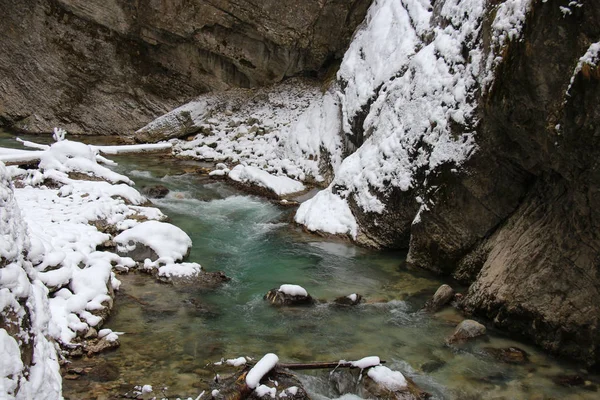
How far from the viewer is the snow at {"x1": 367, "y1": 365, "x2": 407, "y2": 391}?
4367 mm

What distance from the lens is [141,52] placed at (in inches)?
718

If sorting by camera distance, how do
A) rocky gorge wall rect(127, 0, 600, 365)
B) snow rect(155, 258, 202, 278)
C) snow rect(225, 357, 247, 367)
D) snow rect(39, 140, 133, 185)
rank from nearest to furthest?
1. snow rect(225, 357, 247, 367)
2. rocky gorge wall rect(127, 0, 600, 365)
3. snow rect(155, 258, 202, 278)
4. snow rect(39, 140, 133, 185)

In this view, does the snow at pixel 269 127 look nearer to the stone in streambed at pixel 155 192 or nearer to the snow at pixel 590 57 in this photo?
the stone in streambed at pixel 155 192

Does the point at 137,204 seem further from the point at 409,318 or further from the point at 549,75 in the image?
the point at 549,75

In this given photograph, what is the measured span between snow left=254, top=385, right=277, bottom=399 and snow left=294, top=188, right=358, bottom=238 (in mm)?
4903

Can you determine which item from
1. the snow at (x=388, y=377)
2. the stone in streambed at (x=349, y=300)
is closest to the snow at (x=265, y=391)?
the snow at (x=388, y=377)

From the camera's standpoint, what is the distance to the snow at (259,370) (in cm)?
414

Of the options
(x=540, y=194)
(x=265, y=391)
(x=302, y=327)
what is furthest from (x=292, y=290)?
(x=540, y=194)

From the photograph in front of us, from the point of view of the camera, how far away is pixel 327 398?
437cm

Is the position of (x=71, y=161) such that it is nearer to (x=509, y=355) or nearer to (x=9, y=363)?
(x=9, y=363)

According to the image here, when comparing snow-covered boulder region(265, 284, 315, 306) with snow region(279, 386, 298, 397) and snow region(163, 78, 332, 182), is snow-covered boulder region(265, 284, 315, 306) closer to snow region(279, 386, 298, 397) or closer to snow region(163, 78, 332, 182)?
snow region(279, 386, 298, 397)

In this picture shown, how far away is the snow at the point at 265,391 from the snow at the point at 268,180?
7.40 meters

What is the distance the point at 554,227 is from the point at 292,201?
6.42m

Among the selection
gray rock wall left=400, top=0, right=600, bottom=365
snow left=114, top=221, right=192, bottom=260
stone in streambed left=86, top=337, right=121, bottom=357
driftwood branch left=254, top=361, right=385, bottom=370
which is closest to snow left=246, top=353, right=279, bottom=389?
driftwood branch left=254, top=361, right=385, bottom=370
